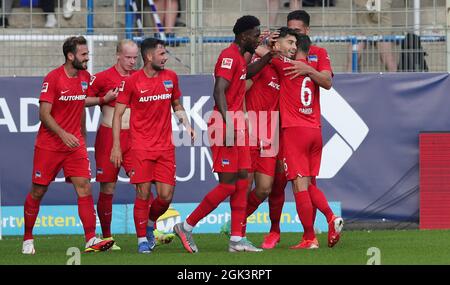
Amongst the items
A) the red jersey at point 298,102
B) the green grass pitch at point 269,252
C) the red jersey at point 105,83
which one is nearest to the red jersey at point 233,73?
the red jersey at point 298,102

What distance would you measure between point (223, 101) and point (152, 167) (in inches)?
46.7

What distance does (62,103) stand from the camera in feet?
45.3

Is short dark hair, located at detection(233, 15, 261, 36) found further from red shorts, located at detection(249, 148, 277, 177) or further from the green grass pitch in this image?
the green grass pitch

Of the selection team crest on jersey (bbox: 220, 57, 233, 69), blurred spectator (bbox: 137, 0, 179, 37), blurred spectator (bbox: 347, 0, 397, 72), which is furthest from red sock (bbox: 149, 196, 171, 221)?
blurred spectator (bbox: 347, 0, 397, 72)

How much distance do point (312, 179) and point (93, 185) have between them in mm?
4460

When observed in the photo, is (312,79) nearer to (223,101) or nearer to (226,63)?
(226,63)

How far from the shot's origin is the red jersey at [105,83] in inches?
577

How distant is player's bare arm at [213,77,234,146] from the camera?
42.0 ft

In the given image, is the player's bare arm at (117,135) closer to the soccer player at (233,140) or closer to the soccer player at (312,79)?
the soccer player at (233,140)

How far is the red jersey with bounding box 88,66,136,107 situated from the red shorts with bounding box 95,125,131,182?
362 millimetres

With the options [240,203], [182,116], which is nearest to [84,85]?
[182,116]

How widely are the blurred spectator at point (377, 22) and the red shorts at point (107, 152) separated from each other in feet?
14.6
